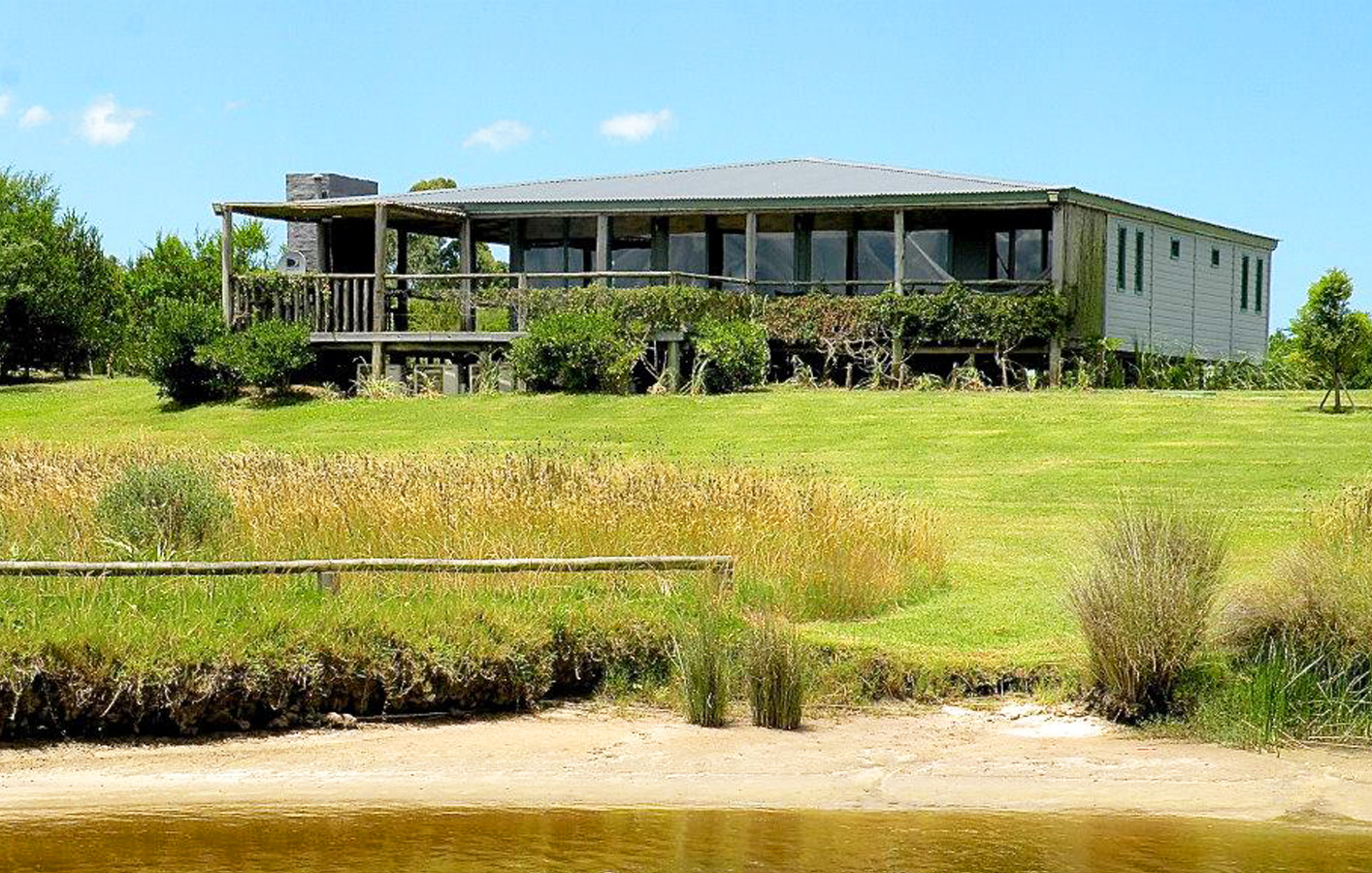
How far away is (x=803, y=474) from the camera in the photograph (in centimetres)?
2009

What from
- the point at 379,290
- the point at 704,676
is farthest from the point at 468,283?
the point at 704,676

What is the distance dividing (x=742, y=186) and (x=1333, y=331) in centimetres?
→ 1364

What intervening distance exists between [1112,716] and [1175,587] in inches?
37.2

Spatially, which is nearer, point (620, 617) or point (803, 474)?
point (620, 617)

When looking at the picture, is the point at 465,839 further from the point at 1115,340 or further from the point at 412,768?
the point at 1115,340

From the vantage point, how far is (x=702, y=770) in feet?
37.8

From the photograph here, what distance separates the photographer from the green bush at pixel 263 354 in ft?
114

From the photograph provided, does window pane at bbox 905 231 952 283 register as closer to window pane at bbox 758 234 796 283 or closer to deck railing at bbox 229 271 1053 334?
deck railing at bbox 229 271 1053 334

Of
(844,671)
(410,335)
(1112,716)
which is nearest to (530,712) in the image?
(844,671)

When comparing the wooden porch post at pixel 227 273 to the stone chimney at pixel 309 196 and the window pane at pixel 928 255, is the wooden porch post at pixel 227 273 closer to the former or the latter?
the stone chimney at pixel 309 196

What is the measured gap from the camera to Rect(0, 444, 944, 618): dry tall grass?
14.7 m

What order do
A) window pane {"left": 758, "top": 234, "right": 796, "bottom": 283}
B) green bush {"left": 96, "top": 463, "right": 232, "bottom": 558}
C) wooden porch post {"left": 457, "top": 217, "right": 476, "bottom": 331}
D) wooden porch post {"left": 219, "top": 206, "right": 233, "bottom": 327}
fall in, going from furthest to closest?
window pane {"left": 758, "top": 234, "right": 796, "bottom": 283}, wooden porch post {"left": 219, "top": 206, "right": 233, "bottom": 327}, wooden porch post {"left": 457, "top": 217, "right": 476, "bottom": 331}, green bush {"left": 96, "top": 463, "right": 232, "bottom": 558}

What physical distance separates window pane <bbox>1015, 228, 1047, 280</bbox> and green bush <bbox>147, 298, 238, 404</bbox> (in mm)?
15183

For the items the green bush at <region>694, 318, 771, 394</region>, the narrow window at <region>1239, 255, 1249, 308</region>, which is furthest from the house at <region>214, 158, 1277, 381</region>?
the narrow window at <region>1239, 255, 1249, 308</region>
